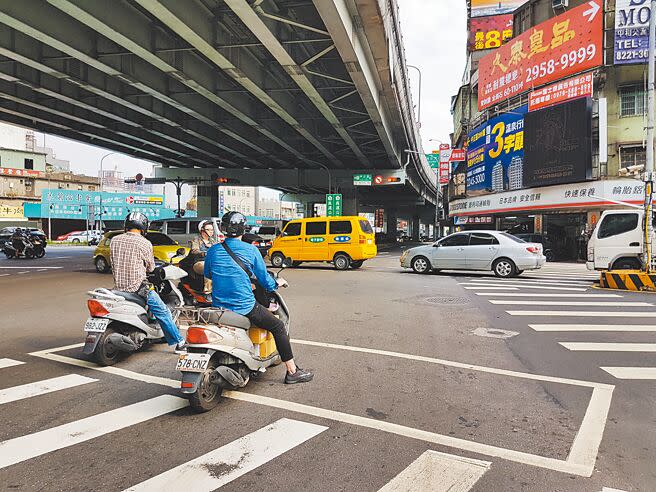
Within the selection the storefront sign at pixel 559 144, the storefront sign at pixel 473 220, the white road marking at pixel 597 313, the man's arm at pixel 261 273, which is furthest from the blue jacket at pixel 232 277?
the storefront sign at pixel 473 220

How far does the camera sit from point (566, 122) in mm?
26266

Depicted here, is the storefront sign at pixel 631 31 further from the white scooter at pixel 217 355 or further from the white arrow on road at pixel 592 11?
the white scooter at pixel 217 355

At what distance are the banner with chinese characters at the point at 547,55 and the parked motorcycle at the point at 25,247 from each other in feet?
102

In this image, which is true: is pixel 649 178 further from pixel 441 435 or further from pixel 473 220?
pixel 473 220

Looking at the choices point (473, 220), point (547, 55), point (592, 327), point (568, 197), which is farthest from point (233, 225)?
point (473, 220)

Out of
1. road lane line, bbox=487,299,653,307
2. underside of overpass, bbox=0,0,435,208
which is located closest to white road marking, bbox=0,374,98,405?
road lane line, bbox=487,299,653,307

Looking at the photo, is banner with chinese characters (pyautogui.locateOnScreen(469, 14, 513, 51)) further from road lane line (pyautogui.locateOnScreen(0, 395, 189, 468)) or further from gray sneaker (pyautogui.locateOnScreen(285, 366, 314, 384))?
road lane line (pyautogui.locateOnScreen(0, 395, 189, 468))

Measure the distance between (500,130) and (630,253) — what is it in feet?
68.1

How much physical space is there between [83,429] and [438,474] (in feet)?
9.20

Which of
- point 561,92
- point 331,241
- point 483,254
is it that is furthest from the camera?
point 561,92

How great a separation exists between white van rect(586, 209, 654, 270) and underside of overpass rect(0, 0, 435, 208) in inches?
344

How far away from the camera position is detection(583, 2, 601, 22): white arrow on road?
84.9 ft

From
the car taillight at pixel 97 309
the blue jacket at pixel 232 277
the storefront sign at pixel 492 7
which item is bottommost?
the car taillight at pixel 97 309

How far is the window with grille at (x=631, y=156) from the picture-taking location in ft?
83.3
